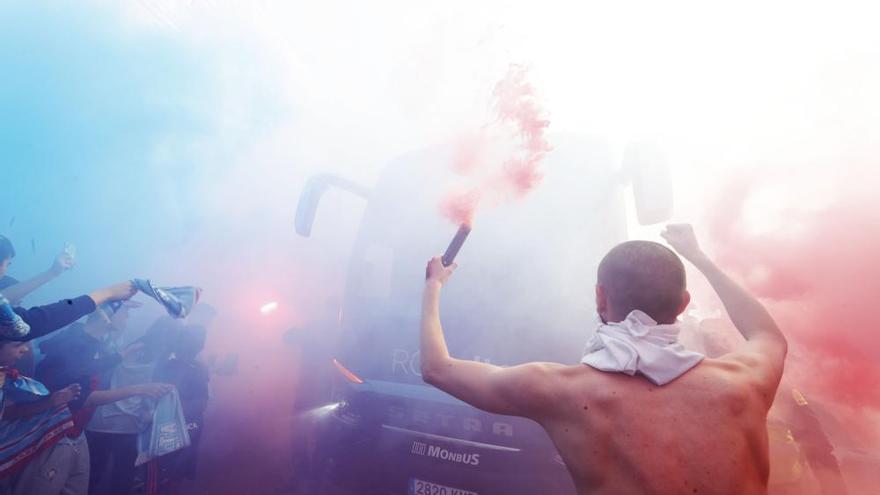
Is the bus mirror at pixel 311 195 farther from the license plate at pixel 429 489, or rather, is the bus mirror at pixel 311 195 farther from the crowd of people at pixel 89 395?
the license plate at pixel 429 489

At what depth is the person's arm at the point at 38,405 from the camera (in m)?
2.74

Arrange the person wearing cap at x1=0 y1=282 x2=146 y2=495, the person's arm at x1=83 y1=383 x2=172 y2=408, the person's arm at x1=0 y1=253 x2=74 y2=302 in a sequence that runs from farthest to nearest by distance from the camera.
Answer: the person's arm at x1=0 y1=253 x2=74 y2=302
the person's arm at x1=83 y1=383 x2=172 y2=408
the person wearing cap at x1=0 y1=282 x2=146 y2=495

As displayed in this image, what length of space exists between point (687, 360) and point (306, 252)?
10769 mm

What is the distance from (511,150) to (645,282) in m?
2.44

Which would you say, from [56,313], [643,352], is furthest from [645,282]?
[56,313]

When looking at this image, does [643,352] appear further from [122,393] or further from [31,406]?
[122,393]

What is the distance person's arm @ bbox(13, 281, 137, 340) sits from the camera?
2650 millimetres

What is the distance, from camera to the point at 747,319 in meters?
1.79

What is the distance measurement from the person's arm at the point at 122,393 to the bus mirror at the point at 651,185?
15.9ft

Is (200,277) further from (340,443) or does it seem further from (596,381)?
(596,381)

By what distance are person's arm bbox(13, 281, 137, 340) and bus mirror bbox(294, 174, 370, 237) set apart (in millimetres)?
1780

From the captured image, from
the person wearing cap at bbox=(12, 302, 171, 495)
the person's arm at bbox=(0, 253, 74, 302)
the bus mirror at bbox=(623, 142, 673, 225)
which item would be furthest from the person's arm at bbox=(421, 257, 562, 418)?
the person's arm at bbox=(0, 253, 74, 302)

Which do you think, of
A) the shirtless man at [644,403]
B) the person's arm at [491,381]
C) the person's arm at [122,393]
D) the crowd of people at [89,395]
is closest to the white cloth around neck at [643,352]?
the shirtless man at [644,403]

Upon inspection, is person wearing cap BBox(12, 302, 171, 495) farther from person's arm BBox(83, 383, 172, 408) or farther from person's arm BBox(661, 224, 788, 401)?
person's arm BBox(661, 224, 788, 401)
